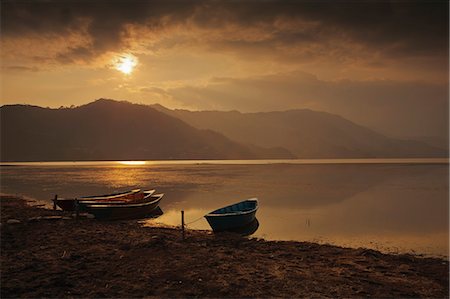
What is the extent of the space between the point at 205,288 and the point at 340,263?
25.7 feet

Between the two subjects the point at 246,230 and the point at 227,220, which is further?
the point at 246,230

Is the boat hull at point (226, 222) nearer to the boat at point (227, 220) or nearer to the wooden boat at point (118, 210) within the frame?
the boat at point (227, 220)

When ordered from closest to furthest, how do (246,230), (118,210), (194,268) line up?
(194,268) < (246,230) < (118,210)

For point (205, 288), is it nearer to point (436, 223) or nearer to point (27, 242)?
point (27, 242)

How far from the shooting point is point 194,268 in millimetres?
15742

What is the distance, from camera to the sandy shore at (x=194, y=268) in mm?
13211

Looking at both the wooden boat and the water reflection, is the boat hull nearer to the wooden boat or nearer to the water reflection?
the water reflection

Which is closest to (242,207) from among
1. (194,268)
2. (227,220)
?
(227,220)

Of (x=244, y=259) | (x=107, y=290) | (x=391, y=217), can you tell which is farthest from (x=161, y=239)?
(x=391, y=217)

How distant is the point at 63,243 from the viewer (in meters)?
19.7

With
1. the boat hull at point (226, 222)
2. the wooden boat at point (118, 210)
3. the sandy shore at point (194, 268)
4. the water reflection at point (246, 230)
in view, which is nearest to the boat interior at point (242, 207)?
the water reflection at point (246, 230)

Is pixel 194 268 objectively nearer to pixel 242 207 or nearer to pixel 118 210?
pixel 242 207

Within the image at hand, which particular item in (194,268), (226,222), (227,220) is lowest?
(194,268)

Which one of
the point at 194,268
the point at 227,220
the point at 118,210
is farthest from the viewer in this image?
the point at 118,210
